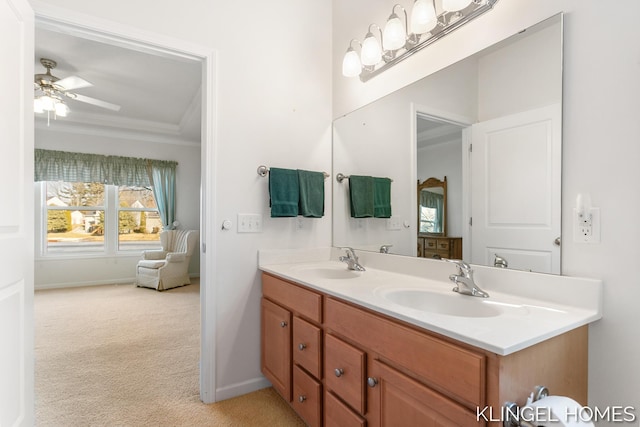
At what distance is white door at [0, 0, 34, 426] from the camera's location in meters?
1.17

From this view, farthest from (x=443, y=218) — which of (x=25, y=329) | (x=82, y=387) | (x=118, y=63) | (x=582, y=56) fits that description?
(x=118, y=63)

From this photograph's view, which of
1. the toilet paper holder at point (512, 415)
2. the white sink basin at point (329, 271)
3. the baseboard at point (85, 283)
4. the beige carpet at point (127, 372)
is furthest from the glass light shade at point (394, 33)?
the baseboard at point (85, 283)

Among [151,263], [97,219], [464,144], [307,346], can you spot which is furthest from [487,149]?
[97,219]

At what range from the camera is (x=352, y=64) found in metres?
2.01

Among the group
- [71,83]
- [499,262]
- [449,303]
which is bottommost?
[449,303]

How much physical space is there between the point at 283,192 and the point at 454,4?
133 centimetres

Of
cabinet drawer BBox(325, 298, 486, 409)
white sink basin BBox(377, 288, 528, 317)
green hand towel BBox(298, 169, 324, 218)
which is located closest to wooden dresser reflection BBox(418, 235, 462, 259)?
white sink basin BBox(377, 288, 528, 317)

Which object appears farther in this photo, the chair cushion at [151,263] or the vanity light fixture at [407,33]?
the chair cushion at [151,263]

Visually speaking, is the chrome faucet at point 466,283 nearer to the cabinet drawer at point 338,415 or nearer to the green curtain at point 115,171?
the cabinet drawer at point 338,415

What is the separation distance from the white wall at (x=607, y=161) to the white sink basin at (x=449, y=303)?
281 millimetres

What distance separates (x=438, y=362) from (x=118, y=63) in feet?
12.2

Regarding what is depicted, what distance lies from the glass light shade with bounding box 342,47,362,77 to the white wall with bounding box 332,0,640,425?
969mm

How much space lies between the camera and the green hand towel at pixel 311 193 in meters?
2.14

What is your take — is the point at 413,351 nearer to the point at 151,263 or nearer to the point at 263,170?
the point at 263,170
